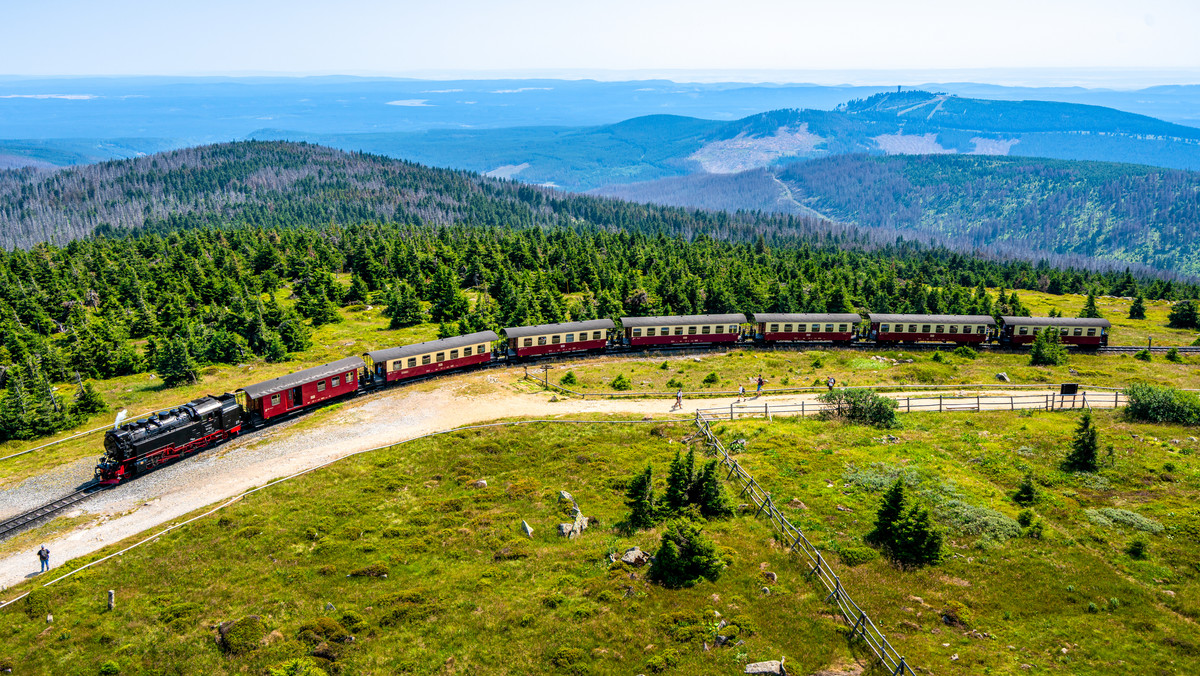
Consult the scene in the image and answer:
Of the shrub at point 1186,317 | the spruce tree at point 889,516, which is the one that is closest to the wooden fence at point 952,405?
the spruce tree at point 889,516

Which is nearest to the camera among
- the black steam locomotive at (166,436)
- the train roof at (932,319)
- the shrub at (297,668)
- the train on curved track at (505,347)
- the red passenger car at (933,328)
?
the shrub at (297,668)

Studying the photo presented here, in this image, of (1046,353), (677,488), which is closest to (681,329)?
(1046,353)

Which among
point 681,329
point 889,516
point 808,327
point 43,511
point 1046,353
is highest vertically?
point 889,516

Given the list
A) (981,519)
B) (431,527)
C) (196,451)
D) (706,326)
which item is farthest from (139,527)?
(706,326)

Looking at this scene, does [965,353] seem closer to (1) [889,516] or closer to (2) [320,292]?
(1) [889,516]

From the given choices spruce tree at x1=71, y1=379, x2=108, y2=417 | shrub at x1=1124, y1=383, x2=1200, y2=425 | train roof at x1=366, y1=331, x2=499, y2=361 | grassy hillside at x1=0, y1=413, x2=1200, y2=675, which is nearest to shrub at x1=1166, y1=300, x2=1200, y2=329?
shrub at x1=1124, y1=383, x2=1200, y2=425

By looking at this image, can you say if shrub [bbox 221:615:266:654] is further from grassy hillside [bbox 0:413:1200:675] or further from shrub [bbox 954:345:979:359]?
shrub [bbox 954:345:979:359]

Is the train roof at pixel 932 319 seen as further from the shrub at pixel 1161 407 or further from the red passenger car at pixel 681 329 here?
the shrub at pixel 1161 407
